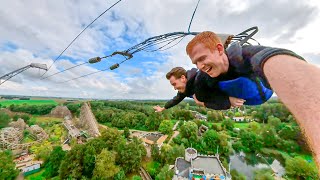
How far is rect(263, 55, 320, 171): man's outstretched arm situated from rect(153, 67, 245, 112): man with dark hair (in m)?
1.08

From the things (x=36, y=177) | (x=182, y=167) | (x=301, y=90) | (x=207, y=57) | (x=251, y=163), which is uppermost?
(x=207, y=57)

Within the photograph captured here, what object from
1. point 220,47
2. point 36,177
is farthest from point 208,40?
point 36,177

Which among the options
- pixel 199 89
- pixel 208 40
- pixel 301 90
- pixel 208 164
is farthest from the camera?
pixel 208 164

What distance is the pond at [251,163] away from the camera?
17375mm

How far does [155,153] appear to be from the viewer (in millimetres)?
16922

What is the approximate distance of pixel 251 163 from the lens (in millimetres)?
19141

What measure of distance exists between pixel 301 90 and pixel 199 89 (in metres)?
1.40

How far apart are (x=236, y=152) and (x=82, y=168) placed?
17519mm

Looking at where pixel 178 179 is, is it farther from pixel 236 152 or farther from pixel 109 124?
pixel 109 124

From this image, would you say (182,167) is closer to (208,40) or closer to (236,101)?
(236,101)

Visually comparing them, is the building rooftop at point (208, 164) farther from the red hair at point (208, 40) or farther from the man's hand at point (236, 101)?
the red hair at point (208, 40)

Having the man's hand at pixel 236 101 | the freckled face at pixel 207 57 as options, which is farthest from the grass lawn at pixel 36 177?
the freckled face at pixel 207 57

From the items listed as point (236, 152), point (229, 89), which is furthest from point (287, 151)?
point (229, 89)

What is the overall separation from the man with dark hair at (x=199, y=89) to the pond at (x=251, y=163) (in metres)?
17.8
